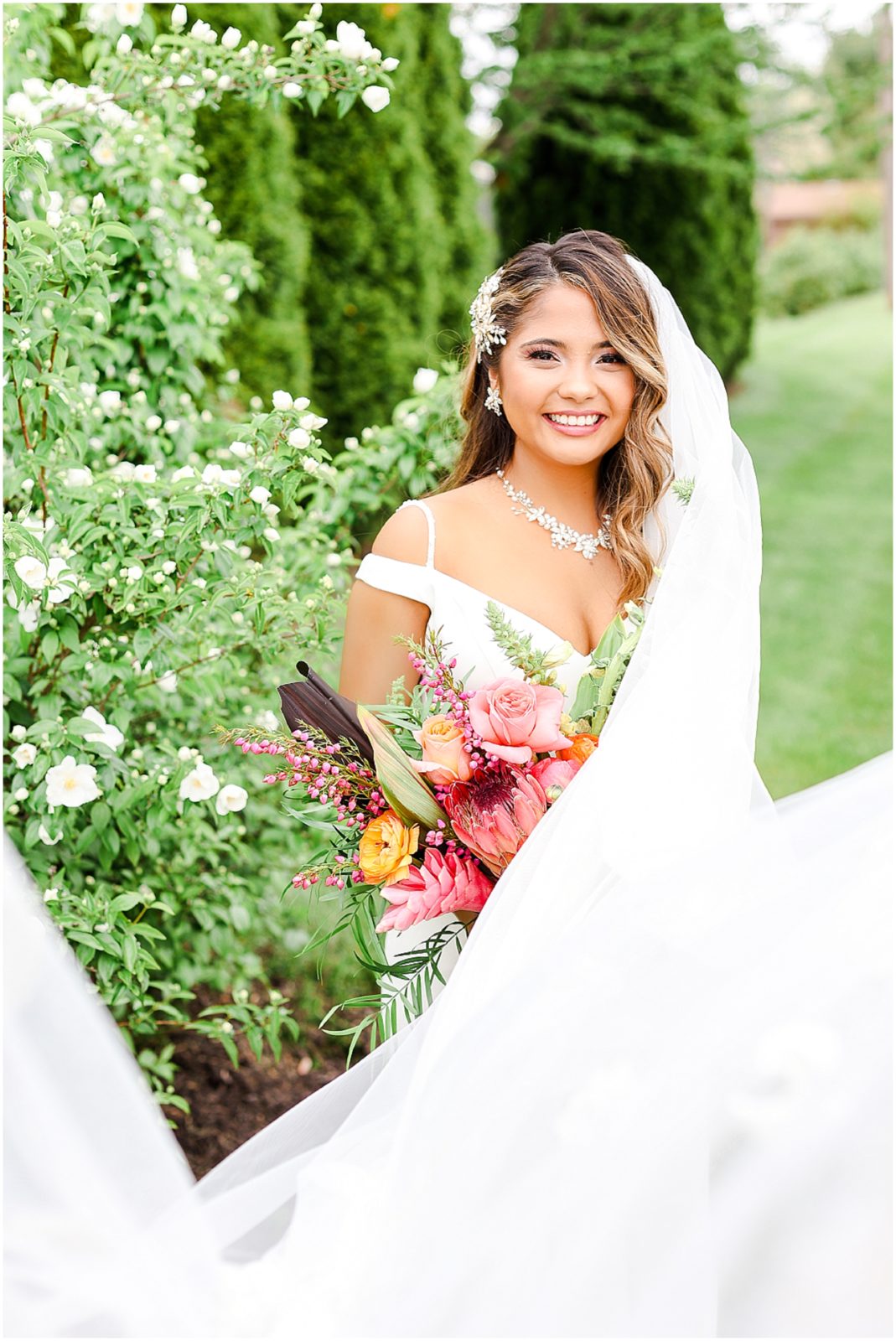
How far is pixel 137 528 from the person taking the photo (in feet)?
7.98

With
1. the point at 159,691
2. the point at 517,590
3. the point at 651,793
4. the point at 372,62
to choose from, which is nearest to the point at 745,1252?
the point at 651,793

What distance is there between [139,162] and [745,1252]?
8.52 ft

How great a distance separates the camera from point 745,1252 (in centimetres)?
117

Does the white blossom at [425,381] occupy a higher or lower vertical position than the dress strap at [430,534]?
higher

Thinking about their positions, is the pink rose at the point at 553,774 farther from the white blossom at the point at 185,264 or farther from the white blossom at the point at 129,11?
the white blossom at the point at 129,11

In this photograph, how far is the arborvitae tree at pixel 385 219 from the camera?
21.6 feet

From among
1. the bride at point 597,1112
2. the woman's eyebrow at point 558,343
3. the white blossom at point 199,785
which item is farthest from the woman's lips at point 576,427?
the white blossom at point 199,785

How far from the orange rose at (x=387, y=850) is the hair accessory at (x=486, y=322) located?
3.33 ft

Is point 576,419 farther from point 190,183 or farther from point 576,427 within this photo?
point 190,183

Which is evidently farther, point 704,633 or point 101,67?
point 101,67

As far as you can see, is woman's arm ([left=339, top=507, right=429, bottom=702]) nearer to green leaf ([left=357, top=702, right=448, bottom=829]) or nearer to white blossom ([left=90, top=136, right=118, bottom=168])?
green leaf ([left=357, top=702, right=448, bottom=829])

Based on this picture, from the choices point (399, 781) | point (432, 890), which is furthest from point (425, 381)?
point (432, 890)

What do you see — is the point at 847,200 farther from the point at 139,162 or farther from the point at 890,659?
the point at 139,162

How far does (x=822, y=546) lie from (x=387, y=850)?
26.6 ft
